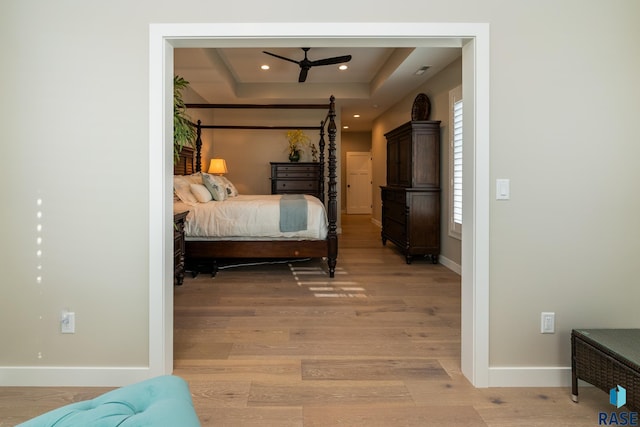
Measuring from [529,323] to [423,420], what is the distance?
866 millimetres

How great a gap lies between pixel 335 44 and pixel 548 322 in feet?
6.55

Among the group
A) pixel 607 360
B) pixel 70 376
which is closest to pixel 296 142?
pixel 70 376

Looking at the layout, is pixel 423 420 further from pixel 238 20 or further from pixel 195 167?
pixel 195 167

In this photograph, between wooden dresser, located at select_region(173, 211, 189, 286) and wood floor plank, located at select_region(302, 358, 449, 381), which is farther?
wooden dresser, located at select_region(173, 211, 189, 286)

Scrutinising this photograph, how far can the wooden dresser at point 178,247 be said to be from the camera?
420 centimetres

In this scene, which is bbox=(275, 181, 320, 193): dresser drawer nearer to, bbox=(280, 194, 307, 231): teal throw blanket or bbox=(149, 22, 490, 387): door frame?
bbox=(280, 194, 307, 231): teal throw blanket

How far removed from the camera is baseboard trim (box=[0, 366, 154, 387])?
232cm

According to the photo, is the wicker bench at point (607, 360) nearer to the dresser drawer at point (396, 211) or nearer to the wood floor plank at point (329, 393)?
the wood floor plank at point (329, 393)

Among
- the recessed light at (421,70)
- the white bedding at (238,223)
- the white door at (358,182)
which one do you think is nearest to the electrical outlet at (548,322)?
the white bedding at (238,223)

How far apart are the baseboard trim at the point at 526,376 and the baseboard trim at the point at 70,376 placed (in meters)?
1.96

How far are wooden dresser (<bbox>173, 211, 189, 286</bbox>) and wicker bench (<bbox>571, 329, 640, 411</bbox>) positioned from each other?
3.45 metres

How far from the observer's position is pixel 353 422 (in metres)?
1.97

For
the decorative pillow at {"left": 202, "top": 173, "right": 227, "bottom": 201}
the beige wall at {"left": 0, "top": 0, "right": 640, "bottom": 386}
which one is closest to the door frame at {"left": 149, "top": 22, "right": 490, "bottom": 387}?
the beige wall at {"left": 0, "top": 0, "right": 640, "bottom": 386}

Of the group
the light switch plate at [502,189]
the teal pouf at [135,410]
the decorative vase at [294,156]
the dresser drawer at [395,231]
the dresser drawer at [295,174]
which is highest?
the decorative vase at [294,156]
